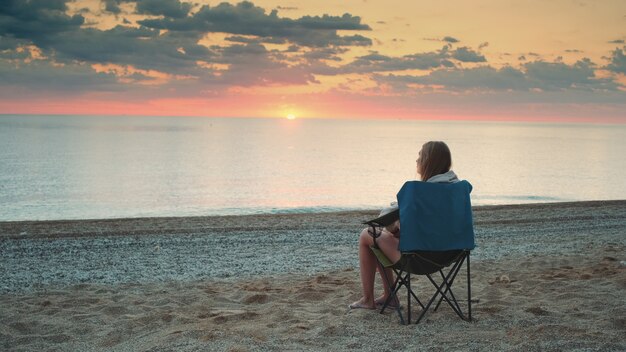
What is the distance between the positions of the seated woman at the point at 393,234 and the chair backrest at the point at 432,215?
0.16 meters

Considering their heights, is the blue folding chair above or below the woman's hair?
below

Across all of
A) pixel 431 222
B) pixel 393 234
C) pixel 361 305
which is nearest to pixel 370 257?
pixel 393 234

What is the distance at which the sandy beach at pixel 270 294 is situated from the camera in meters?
4.75

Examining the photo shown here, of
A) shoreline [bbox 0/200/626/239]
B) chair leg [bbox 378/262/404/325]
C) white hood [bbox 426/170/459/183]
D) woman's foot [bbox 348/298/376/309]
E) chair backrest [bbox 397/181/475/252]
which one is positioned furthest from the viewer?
shoreline [bbox 0/200/626/239]

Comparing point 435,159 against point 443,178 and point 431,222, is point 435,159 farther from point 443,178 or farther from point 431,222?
point 431,222

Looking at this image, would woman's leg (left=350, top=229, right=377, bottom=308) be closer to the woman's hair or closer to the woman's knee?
the woman's knee

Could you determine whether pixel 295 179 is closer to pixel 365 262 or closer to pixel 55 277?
pixel 55 277

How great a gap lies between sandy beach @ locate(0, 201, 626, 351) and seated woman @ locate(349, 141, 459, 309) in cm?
28

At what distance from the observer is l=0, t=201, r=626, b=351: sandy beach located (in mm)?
4750

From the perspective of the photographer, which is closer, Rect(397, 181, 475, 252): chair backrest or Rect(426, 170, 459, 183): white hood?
Rect(397, 181, 475, 252): chair backrest

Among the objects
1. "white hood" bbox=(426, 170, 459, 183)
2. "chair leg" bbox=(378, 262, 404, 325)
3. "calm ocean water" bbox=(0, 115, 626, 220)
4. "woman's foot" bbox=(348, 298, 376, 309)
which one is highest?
Result: "white hood" bbox=(426, 170, 459, 183)

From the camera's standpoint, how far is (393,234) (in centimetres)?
548

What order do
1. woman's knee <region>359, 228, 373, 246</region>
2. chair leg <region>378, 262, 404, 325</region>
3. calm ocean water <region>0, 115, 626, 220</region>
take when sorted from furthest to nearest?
calm ocean water <region>0, 115, 626, 220</region>
woman's knee <region>359, 228, 373, 246</region>
chair leg <region>378, 262, 404, 325</region>

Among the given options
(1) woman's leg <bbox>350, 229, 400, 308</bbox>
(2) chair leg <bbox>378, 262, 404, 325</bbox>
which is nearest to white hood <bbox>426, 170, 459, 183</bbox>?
(1) woman's leg <bbox>350, 229, 400, 308</bbox>
